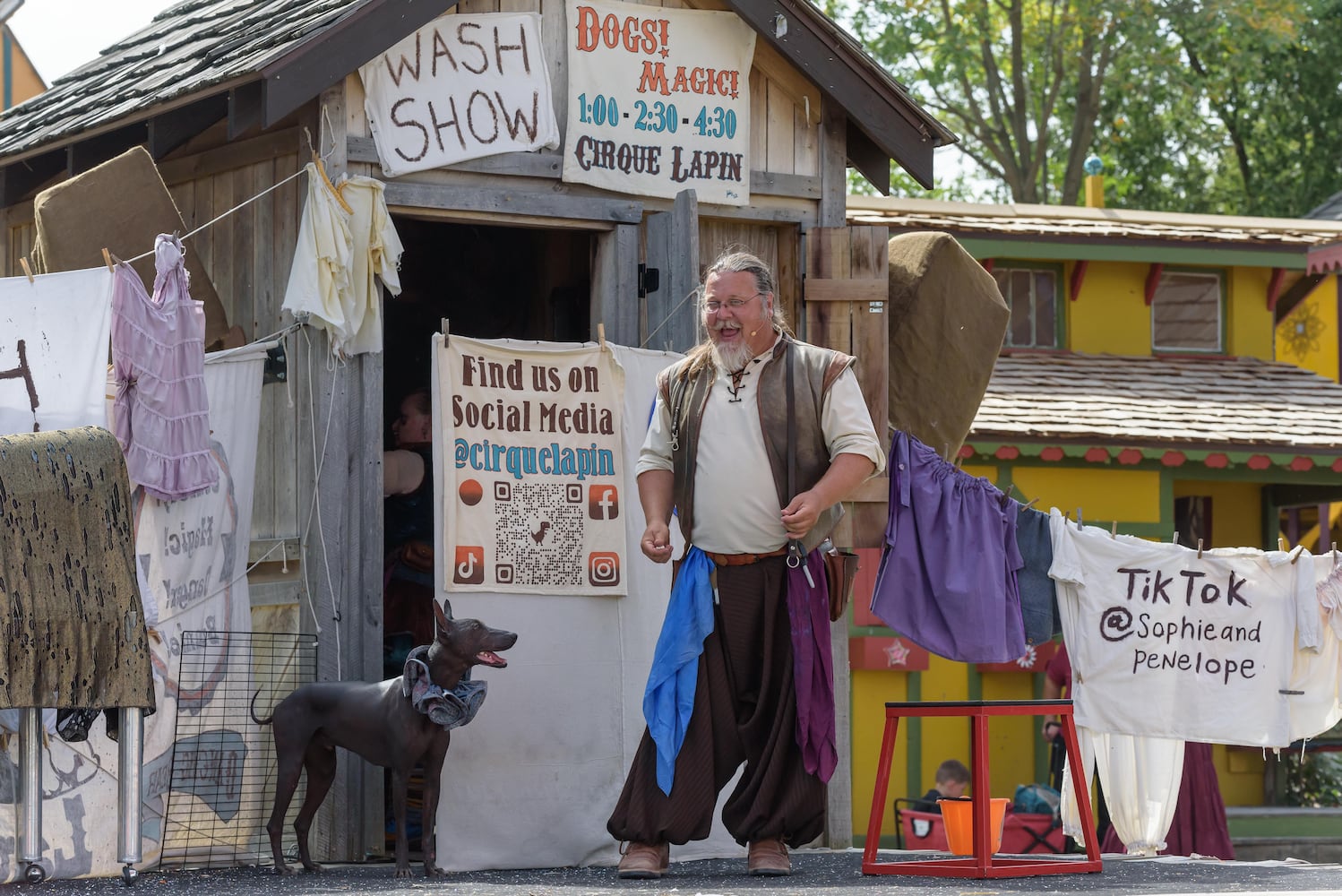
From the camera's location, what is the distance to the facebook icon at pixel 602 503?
8484 mm

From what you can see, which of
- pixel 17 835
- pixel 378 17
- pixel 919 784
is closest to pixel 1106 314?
pixel 919 784

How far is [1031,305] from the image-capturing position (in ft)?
60.1

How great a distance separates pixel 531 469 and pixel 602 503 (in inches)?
13.4

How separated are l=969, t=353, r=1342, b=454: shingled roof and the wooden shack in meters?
6.36

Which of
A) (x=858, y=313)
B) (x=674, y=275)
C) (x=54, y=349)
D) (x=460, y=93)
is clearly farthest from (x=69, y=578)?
(x=858, y=313)

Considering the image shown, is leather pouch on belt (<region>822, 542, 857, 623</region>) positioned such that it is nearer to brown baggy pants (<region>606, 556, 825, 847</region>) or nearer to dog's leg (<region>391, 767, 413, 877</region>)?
brown baggy pants (<region>606, 556, 825, 847</region>)

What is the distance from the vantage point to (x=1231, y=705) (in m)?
10.7

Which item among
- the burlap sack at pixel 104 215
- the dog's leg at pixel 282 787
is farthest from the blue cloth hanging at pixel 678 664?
the burlap sack at pixel 104 215

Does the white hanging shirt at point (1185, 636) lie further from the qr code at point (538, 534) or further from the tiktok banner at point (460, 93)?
the tiktok banner at point (460, 93)

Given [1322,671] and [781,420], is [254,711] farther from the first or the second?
[1322,671]

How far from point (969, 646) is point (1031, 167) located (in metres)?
21.4

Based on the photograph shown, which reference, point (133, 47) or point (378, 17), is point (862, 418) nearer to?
point (378, 17)

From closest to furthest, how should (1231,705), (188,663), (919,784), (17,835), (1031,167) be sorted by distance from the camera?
(17,835) → (188,663) → (1231,705) → (919,784) → (1031,167)

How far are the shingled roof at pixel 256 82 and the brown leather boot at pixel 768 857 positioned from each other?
11.0 ft
